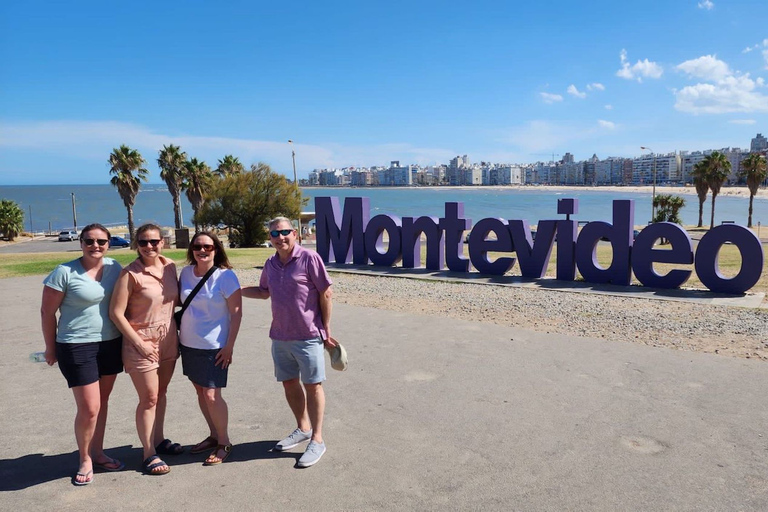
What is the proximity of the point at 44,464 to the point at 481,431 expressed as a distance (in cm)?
371

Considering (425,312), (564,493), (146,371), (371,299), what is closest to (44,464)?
(146,371)

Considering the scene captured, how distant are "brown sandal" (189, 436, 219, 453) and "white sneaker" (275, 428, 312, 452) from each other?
0.52 meters

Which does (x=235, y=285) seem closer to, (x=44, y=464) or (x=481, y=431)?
(x=44, y=464)

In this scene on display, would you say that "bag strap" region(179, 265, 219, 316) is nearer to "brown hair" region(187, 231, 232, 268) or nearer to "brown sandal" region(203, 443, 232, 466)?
"brown hair" region(187, 231, 232, 268)

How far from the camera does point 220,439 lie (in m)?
4.65

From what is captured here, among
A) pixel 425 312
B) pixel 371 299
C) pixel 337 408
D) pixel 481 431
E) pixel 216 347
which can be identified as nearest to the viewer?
pixel 216 347

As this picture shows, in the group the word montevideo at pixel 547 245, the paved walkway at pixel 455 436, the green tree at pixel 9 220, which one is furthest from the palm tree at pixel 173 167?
the paved walkway at pixel 455 436

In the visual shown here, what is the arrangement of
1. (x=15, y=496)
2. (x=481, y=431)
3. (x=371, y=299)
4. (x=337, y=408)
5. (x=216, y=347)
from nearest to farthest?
1. (x=15, y=496)
2. (x=216, y=347)
3. (x=481, y=431)
4. (x=337, y=408)
5. (x=371, y=299)

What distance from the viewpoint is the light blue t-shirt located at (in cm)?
400

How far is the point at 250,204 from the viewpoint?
3569 centimetres

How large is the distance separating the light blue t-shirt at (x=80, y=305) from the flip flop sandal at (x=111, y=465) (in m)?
1.06

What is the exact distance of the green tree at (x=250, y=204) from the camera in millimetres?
35625

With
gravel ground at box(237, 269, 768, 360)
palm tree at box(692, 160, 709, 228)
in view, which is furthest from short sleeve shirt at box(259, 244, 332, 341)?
palm tree at box(692, 160, 709, 228)

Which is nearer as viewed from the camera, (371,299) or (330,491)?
(330,491)
